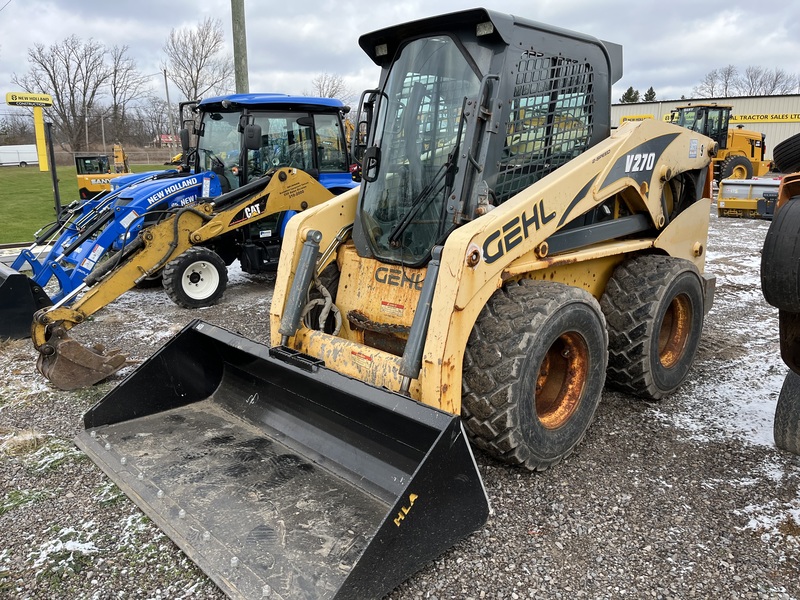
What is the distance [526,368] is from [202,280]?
5315 mm

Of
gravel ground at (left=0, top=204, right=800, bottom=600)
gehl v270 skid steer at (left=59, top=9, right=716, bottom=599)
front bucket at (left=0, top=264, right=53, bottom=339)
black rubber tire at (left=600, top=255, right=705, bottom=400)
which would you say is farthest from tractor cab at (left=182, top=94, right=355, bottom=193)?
black rubber tire at (left=600, top=255, right=705, bottom=400)

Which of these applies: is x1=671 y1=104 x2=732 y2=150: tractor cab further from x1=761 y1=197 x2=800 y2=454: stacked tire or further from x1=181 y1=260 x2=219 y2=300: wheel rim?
x1=761 y1=197 x2=800 y2=454: stacked tire

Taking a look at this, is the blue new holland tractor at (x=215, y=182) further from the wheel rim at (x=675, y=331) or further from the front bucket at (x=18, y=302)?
the wheel rim at (x=675, y=331)

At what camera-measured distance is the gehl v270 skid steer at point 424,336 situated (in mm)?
2730

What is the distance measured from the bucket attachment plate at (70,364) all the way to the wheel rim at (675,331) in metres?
4.29

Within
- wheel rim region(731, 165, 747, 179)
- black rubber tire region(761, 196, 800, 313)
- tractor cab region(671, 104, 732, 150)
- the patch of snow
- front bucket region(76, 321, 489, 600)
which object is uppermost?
tractor cab region(671, 104, 732, 150)

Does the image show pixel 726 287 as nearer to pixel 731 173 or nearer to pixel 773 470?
pixel 773 470

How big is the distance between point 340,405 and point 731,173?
20.0 m

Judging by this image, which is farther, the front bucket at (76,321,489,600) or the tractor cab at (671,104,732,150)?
the tractor cab at (671,104,732,150)

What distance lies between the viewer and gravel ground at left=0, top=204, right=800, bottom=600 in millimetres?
2619

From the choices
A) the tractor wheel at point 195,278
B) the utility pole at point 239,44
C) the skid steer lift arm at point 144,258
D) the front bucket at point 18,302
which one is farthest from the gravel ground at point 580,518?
the utility pole at point 239,44

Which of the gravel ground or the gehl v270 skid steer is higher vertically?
the gehl v270 skid steer

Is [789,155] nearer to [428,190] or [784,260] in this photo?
[784,260]

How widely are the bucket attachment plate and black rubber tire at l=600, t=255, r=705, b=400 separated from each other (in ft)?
12.6
